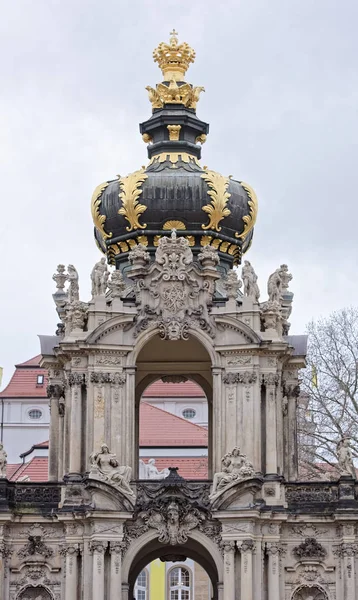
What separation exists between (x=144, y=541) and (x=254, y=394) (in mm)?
4168

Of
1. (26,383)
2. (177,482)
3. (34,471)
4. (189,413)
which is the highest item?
(26,383)

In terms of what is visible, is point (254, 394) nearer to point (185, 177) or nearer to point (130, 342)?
point (130, 342)

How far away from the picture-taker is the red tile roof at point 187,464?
68.1 meters

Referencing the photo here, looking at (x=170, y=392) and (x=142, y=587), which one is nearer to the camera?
(x=142, y=587)

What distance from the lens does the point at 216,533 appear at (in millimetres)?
42906

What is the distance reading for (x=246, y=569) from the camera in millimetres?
42281

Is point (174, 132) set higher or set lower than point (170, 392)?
lower

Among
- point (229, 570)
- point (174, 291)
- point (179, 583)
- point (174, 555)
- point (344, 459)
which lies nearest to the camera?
point (229, 570)

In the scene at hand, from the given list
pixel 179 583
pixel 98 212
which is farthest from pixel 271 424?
pixel 179 583

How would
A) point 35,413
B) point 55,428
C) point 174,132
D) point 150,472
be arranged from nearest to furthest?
point 55,428 → point 174,132 → point 150,472 → point 35,413

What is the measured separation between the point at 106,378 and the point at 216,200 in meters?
5.66

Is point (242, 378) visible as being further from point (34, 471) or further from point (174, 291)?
point (34, 471)

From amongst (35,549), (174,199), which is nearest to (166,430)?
(174,199)

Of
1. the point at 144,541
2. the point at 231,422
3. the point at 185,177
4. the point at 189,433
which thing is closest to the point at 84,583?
the point at 144,541
